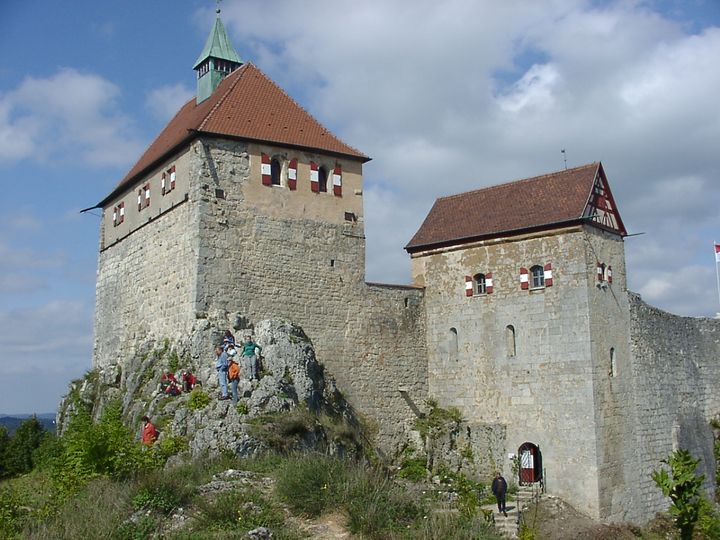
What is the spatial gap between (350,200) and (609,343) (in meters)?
9.74

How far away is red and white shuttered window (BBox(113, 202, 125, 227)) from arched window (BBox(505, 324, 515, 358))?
1444 cm

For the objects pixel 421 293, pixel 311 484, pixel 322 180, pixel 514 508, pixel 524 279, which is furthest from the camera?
pixel 421 293

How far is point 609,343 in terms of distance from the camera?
27.3 m

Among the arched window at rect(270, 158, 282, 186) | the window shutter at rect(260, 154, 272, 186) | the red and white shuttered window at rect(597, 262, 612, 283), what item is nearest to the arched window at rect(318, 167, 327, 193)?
the arched window at rect(270, 158, 282, 186)

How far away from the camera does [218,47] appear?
31594mm

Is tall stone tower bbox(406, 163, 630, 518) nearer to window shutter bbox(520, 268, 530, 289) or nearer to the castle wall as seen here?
window shutter bbox(520, 268, 530, 289)

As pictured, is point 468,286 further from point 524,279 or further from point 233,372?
point 233,372

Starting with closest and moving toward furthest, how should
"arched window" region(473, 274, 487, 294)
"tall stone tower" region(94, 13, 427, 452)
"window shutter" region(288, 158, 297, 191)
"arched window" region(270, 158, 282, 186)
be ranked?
"tall stone tower" region(94, 13, 427, 452)
"arched window" region(270, 158, 282, 186)
"window shutter" region(288, 158, 297, 191)
"arched window" region(473, 274, 487, 294)

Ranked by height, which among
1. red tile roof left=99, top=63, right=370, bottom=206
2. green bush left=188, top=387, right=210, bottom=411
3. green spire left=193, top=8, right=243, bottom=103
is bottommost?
green bush left=188, top=387, right=210, bottom=411

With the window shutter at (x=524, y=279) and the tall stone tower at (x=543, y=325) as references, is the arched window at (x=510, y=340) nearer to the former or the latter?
the tall stone tower at (x=543, y=325)

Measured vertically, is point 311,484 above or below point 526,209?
below

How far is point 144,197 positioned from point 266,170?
5130 millimetres

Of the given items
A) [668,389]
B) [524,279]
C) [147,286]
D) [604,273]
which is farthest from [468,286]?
[147,286]

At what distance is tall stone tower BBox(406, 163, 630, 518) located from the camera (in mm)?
26203
